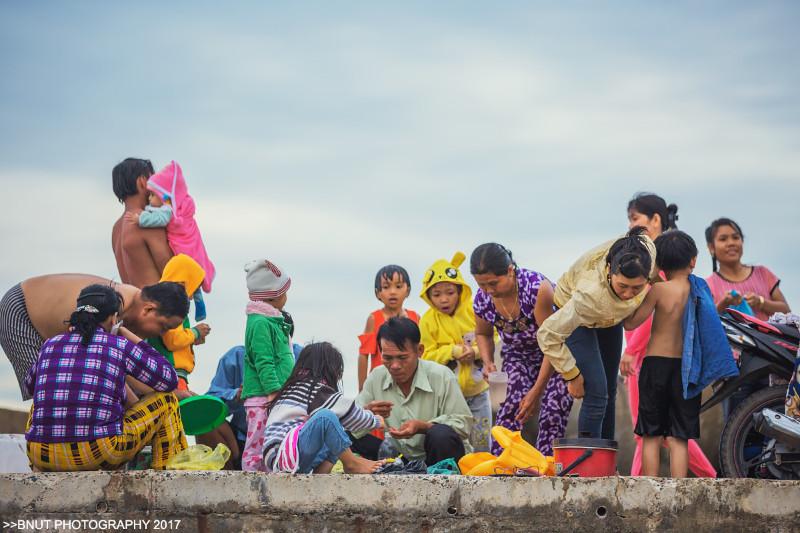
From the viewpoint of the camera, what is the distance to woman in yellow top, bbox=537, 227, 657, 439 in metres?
5.32

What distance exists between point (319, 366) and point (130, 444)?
3.80 feet

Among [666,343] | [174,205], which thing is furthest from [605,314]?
[174,205]

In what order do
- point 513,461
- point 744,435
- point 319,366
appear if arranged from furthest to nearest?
point 744,435 → point 319,366 → point 513,461

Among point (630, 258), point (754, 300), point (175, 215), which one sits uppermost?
point (175, 215)

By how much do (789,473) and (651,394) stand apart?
35.4 inches

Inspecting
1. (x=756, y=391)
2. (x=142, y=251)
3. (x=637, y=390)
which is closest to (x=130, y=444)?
(x=142, y=251)

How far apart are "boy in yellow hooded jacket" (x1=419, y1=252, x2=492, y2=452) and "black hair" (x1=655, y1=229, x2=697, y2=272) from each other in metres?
1.64

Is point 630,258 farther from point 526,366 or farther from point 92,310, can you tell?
point 92,310

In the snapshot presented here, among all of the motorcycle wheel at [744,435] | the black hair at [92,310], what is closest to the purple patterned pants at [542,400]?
the motorcycle wheel at [744,435]

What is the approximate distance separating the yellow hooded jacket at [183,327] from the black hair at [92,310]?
0.97 meters

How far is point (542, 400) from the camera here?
6316 mm

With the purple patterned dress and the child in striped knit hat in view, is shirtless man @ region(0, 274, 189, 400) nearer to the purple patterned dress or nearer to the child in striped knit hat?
the child in striped knit hat

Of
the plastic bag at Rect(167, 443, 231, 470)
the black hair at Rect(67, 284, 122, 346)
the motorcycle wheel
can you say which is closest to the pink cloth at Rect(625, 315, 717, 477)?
the motorcycle wheel

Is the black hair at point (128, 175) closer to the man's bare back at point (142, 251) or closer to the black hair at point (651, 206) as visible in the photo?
the man's bare back at point (142, 251)
